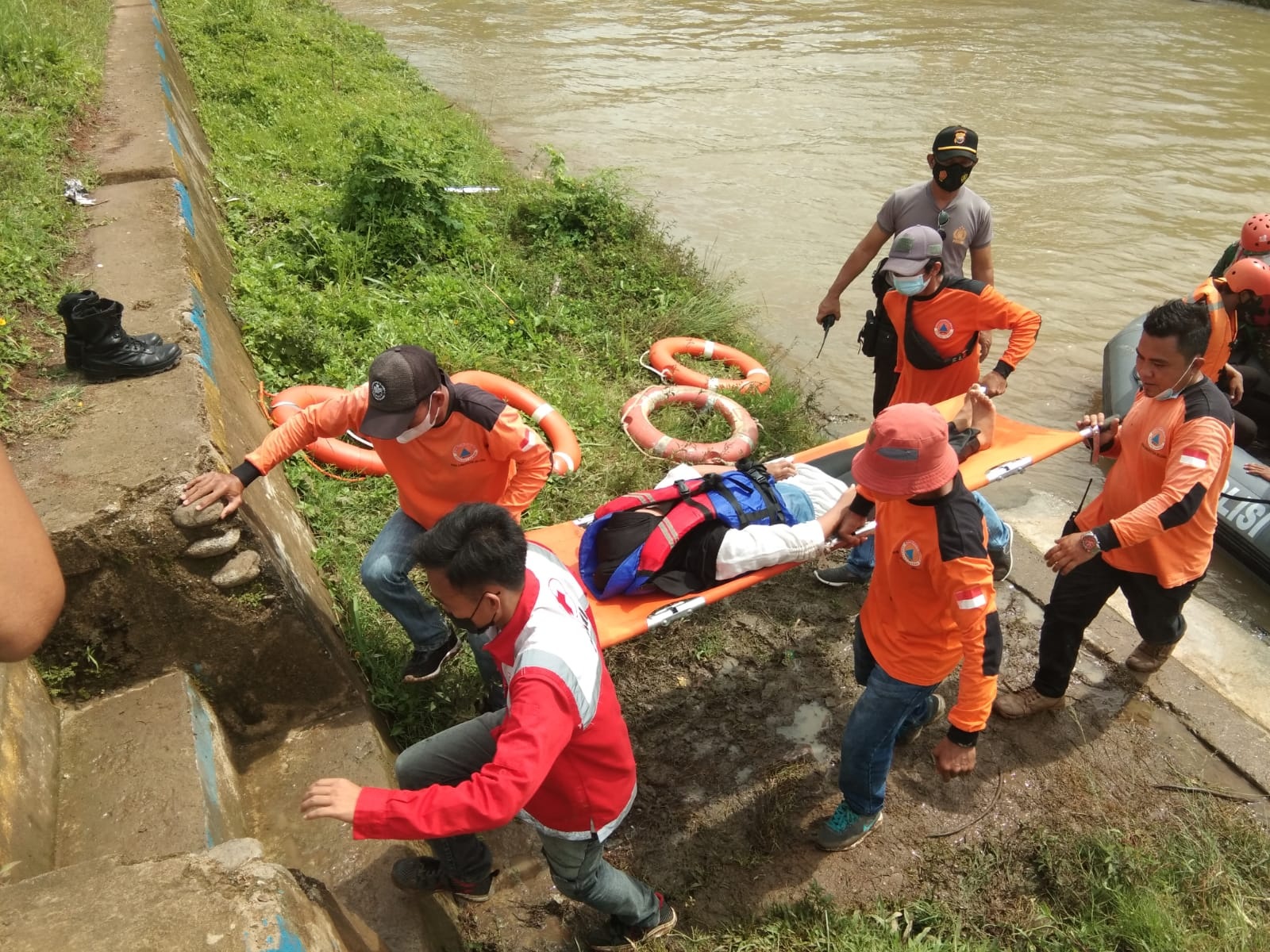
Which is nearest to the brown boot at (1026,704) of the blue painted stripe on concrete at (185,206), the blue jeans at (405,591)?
the blue jeans at (405,591)

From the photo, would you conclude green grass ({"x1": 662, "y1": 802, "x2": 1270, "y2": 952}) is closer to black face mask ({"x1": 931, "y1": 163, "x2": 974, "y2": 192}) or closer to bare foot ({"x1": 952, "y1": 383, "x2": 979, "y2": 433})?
bare foot ({"x1": 952, "y1": 383, "x2": 979, "y2": 433})

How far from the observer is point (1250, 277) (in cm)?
398

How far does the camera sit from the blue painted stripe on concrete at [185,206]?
4.85 meters

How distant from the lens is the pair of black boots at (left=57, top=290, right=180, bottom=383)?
3.22 m

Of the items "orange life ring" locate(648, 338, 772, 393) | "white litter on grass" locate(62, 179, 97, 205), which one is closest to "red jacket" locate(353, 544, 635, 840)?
"orange life ring" locate(648, 338, 772, 393)

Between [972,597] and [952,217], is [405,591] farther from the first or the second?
[952,217]

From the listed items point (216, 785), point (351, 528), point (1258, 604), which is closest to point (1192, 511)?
point (1258, 604)

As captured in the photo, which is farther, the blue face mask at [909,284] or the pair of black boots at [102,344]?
the blue face mask at [909,284]

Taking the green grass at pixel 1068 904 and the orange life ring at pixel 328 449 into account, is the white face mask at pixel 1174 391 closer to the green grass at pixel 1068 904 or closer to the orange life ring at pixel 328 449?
the green grass at pixel 1068 904

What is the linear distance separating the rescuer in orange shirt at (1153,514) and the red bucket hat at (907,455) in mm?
967

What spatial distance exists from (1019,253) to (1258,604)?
485cm

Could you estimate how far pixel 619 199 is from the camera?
8172 millimetres

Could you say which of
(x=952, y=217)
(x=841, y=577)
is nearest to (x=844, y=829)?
(x=841, y=577)

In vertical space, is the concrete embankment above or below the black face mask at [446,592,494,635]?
below
